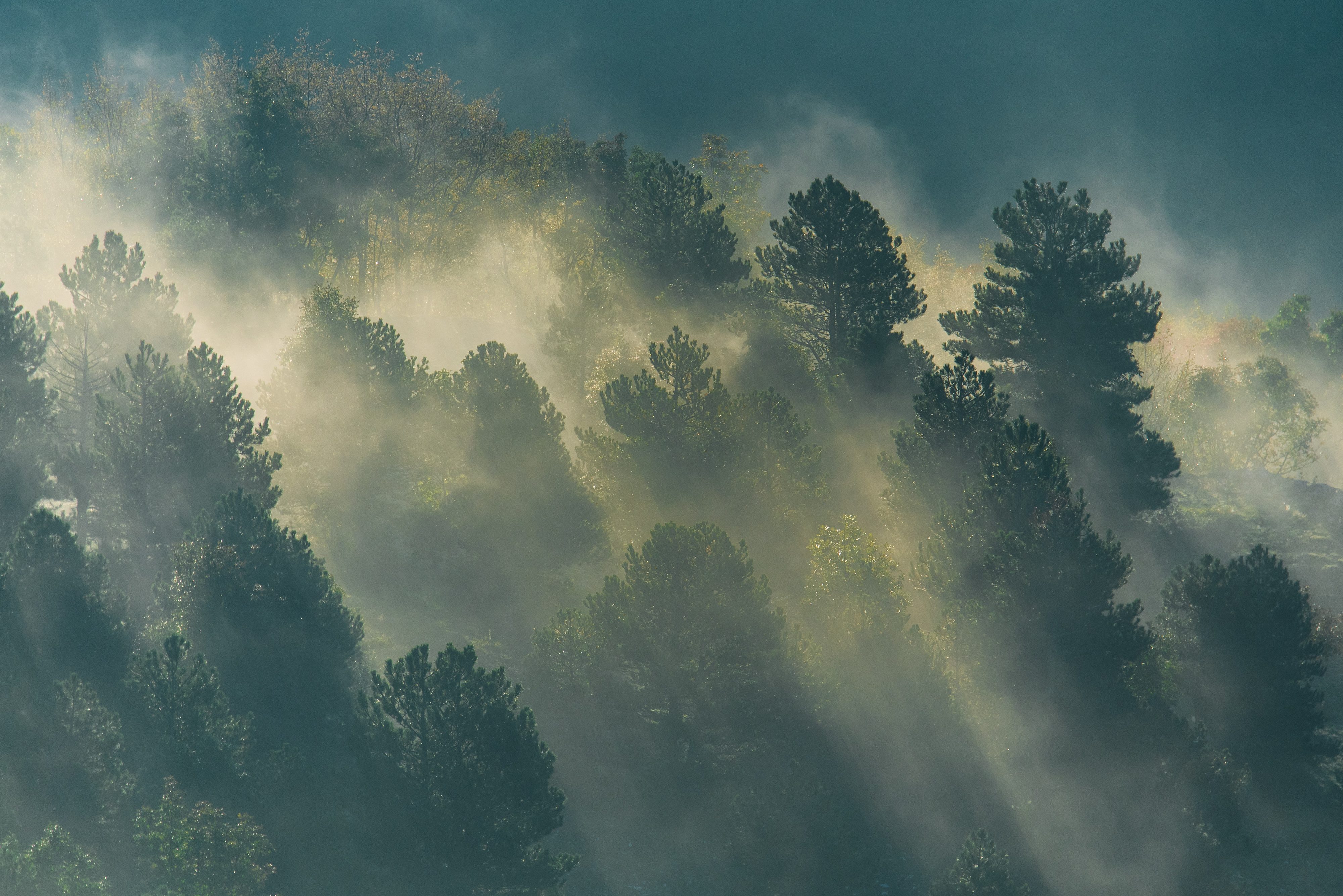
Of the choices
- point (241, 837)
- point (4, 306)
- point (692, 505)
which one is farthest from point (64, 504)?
point (692, 505)

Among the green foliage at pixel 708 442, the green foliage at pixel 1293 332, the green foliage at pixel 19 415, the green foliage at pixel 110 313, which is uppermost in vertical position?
the green foliage at pixel 1293 332

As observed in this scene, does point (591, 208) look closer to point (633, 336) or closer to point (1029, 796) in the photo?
point (633, 336)

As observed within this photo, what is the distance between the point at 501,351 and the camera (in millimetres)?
47594

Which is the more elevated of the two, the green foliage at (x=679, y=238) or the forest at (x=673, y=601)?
the green foliage at (x=679, y=238)

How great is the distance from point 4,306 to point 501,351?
21864 mm

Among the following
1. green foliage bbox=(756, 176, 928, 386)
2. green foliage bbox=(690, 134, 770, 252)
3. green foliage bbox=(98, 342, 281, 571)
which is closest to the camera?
green foliage bbox=(98, 342, 281, 571)

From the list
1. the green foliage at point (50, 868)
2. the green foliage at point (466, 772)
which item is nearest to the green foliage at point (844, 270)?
the green foliage at point (466, 772)

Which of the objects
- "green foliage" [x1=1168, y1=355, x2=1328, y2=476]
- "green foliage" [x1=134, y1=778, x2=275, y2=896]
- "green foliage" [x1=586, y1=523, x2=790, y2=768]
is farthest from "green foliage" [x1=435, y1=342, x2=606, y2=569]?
"green foliage" [x1=1168, y1=355, x2=1328, y2=476]

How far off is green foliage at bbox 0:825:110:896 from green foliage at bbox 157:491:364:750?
7.47 m

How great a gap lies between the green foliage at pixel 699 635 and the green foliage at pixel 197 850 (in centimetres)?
1405

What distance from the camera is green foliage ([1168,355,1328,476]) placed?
80125mm

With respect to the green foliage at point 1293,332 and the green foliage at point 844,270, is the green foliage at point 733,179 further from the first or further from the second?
the green foliage at point 1293,332

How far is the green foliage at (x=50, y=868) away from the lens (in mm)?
26141

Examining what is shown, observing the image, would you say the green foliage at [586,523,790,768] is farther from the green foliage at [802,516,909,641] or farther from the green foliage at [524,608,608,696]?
the green foliage at [802,516,909,641]
